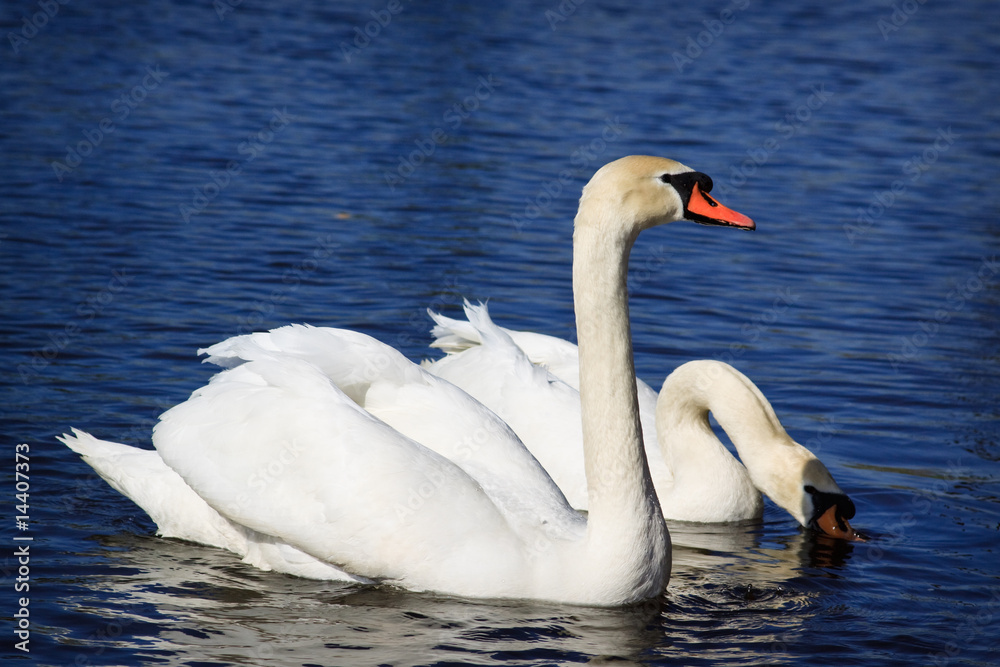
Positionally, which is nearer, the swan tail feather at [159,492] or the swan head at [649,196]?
the swan head at [649,196]

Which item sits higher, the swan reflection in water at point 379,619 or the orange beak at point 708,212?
the orange beak at point 708,212

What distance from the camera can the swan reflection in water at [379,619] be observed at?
4.82 meters

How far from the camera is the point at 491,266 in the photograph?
1070cm

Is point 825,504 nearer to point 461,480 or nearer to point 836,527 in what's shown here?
point 836,527

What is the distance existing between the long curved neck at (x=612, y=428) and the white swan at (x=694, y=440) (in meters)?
1.62

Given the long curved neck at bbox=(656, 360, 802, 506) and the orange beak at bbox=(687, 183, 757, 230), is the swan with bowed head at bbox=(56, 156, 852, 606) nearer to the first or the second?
the orange beak at bbox=(687, 183, 757, 230)

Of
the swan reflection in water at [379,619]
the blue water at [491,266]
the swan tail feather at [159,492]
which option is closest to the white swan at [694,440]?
the blue water at [491,266]

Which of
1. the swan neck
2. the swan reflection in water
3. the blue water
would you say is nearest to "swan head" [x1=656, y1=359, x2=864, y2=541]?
the blue water

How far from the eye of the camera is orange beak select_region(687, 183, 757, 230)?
4.94 meters

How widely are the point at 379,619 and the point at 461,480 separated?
61 cm

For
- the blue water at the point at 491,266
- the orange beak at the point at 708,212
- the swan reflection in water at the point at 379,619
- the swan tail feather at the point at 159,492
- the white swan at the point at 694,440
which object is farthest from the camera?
the white swan at the point at 694,440

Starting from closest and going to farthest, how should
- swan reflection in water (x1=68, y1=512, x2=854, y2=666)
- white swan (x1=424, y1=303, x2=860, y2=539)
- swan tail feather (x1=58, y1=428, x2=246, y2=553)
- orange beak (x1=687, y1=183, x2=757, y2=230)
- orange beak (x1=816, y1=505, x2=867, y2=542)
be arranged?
swan reflection in water (x1=68, y1=512, x2=854, y2=666) < orange beak (x1=687, y1=183, x2=757, y2=230) < swan tail feather (x1=58, y1=428, x2=246, y2=553) < orange beak (x1=816, y1=505, x2=867, y2=542) < white swan (x1=424, y1=303, x2=860, y2=539)

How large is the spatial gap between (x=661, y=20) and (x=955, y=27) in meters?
5.59

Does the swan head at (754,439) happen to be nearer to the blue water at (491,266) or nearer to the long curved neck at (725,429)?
the long curved neck at (725,429)
